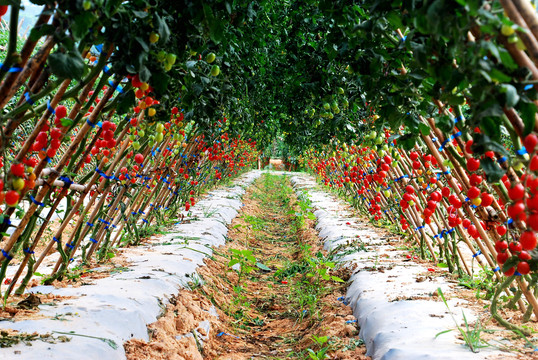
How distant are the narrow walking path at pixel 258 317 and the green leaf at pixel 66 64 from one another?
54.0 inches

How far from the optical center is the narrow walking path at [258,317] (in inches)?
91.9

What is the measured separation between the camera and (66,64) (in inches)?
40.4

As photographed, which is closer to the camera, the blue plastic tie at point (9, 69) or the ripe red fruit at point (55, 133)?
the blue plastic tie at point (9, 69)

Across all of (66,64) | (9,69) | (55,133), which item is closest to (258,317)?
(55,133)

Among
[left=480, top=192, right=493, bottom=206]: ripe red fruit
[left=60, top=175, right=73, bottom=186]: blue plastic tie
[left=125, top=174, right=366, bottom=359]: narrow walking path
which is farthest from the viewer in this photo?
[left=125, top=174, right=366, bottom=359]: narrow walking path

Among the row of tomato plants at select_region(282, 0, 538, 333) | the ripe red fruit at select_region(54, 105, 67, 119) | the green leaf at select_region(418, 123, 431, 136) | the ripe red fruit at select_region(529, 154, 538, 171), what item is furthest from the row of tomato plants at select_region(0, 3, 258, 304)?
the ripe red fruit at select_region(529, 154, 538, 171)

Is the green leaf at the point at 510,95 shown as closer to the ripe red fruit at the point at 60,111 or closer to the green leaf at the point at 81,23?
the green leaf at the point at 81,23

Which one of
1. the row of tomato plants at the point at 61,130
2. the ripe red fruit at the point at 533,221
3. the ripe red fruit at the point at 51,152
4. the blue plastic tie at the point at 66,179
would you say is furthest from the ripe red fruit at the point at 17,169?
the ripe red fruit at the point at 533,221

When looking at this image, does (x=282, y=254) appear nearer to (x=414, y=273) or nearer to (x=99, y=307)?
(x=414, y=273)

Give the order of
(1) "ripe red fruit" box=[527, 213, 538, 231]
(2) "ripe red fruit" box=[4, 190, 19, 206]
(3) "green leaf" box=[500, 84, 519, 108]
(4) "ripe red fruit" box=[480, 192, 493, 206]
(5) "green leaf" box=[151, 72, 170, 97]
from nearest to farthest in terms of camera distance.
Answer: (3) "green leaf" box=[500, 84, 519, 108] < (1) "ripe red fruit" box=[527, 213, 538, 231] < (2) "ripe red fruit" box=[4, 190, 19, 206] < (5) "green leaf" box=[151, 72, 170, 97] < (4) "ripe red fruit" box=[480, 192, 493, 206]

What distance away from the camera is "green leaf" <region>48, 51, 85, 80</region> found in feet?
3.33

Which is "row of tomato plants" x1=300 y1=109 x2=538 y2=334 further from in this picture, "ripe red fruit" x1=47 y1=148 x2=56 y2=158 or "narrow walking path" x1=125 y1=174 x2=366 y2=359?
"ripe red fruit" x1=47 y1=148 x2=56 y2=158

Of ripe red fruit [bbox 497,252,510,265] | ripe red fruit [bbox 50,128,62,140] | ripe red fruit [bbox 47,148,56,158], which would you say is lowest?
ripe red fruit [bbox 497,252,510,265]

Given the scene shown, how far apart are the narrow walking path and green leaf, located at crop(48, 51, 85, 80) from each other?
54.0 inches
